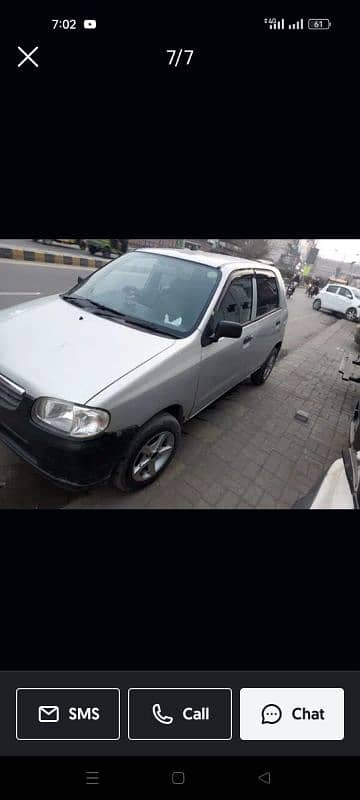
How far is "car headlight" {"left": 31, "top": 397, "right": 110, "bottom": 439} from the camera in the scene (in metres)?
1.73

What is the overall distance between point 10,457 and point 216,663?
86.9 inches

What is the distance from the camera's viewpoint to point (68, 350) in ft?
6.50

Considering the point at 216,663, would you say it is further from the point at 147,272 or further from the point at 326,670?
the point at 147,272

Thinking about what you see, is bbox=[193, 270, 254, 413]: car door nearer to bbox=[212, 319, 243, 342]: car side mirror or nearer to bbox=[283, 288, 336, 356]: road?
bbox=[212, 319, 243, 342]: car side mirror

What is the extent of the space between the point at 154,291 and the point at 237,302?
2.75ft

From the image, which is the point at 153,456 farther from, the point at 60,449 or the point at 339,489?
the point at 339,489

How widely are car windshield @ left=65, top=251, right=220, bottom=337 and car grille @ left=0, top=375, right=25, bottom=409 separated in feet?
2.99

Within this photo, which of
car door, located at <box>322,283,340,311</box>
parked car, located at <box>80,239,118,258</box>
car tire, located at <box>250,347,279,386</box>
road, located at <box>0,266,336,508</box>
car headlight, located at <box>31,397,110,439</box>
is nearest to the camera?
car headlight, located at <box>31,397,110,439</box>

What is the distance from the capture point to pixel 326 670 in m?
0.86

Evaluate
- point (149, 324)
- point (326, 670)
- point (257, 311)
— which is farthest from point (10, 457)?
point (257, 311)

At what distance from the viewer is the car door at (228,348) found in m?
2.60

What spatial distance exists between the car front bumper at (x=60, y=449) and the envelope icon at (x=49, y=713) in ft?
3.58
